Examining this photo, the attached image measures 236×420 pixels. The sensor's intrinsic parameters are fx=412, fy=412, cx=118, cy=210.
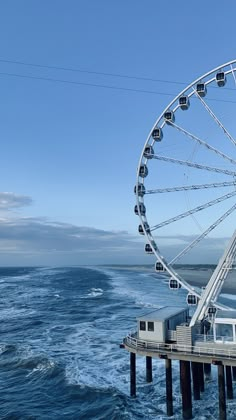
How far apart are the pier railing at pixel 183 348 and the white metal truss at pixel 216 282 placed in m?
2.57

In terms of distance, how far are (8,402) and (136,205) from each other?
19475 mm

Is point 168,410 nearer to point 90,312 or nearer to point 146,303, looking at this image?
point 90,312

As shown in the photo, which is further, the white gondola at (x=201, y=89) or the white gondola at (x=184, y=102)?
the white gondola at (x=184, y=102)

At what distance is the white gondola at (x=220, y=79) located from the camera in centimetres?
3455

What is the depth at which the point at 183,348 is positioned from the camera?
28.7 meters

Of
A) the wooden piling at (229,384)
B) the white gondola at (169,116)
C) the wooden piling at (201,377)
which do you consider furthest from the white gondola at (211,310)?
the white gondola at (169,116)

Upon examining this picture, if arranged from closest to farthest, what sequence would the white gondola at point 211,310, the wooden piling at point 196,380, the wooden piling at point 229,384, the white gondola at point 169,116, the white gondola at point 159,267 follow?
the wooden piling at point 196,380 < the white gondola at point 211,310 < the wooden piling at point 229,384 < the white gondola at point 159,267 < the white gondola at point 169,116

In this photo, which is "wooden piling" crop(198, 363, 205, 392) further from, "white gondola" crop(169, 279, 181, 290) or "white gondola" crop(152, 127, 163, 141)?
"white gondola" crop(152, 127, 163, 141)

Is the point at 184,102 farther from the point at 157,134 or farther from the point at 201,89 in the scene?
the point at 157,134

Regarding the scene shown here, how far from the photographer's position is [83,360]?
1677 inches

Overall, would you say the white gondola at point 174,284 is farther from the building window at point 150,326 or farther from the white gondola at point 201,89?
the white gondola at point 201,89

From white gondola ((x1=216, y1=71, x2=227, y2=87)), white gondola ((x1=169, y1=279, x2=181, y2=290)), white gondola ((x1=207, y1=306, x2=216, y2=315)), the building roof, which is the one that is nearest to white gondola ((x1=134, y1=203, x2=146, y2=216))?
white gondola ((x1=169, y1=279, x2=181, y2=290))

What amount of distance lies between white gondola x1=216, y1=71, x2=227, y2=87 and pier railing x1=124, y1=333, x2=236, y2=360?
2125 cm

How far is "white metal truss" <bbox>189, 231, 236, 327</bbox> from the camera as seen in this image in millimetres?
31000
